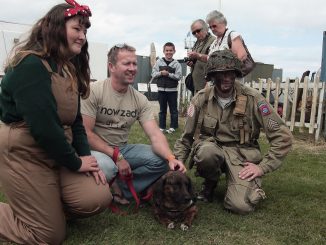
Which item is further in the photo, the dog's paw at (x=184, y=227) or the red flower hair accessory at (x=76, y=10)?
the dog's paw at (x=184, y=227)

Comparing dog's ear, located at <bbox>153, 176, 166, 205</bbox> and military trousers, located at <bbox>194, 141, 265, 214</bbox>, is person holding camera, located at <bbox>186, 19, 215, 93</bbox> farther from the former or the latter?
dog's ear, located at <bbox>153, 176, 166, 205</bbox>

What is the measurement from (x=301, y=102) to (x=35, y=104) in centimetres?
812

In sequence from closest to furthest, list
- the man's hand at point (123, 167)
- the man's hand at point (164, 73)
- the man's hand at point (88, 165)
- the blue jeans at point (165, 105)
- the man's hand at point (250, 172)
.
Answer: the man's hand at point (88, 165), the man's hand at point (123, 167), the man's hand at point (250, 172), the man's hand at point (164, 73), the blue jeans at point (165, 105)

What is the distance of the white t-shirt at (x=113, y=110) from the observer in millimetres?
4031

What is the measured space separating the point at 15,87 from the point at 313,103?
7678mm

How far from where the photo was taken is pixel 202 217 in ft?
12.7

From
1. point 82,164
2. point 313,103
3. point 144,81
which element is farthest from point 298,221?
point 144,81

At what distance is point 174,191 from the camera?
3490mm

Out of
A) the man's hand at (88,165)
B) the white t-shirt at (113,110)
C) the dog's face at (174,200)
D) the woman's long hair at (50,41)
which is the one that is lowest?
the dog's face at (174,200)

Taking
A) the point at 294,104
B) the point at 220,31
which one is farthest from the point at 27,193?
the point at 294,104

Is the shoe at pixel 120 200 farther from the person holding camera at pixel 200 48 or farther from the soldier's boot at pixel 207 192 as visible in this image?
the person holding camera at pixel 200 48

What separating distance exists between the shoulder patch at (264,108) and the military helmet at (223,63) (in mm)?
374

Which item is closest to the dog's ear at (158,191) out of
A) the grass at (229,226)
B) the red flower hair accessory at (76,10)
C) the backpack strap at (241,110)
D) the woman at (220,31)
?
the grass at (229,226)

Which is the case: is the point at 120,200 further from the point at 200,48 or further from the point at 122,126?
the point at 200,48
